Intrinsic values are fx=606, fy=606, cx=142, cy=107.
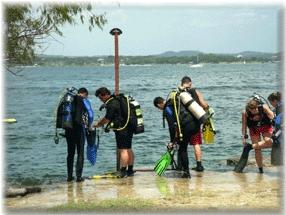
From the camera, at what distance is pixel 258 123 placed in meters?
11.3

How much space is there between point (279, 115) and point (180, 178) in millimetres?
2121

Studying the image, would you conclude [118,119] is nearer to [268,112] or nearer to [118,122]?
[118,122]

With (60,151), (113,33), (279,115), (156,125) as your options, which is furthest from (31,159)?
(156,125)

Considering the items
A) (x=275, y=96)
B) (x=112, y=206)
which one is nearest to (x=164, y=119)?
(x=275, y=96)

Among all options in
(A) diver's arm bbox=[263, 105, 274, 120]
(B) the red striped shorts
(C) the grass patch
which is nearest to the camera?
(C) the grass patch

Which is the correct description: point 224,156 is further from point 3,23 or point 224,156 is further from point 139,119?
point 3,23

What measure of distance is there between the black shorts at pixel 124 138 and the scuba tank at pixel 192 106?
117 centimetres

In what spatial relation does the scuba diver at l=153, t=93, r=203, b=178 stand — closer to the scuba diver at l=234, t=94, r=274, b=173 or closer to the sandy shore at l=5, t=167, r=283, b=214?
the sandy shore at l=5, t=167, r=283, b=214

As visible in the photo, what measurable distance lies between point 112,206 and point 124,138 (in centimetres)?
276

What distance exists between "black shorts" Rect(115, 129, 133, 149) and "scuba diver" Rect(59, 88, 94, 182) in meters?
0.58

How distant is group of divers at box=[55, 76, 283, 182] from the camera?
34.9 ft

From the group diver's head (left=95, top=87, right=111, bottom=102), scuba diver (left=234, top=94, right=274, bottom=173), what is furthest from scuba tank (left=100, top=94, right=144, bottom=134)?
scuba diver (left=234, top=94, right=274, bottom=173)

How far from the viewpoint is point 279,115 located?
35.9 feet

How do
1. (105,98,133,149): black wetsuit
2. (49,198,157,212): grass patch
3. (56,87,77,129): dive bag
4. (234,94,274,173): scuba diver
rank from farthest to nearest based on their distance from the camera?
(234,94,274,173): scuba diver < (105,98,133,149): black wetsuit < (56,87,77,129): dive bag < (49,198,157,212): grass patch
